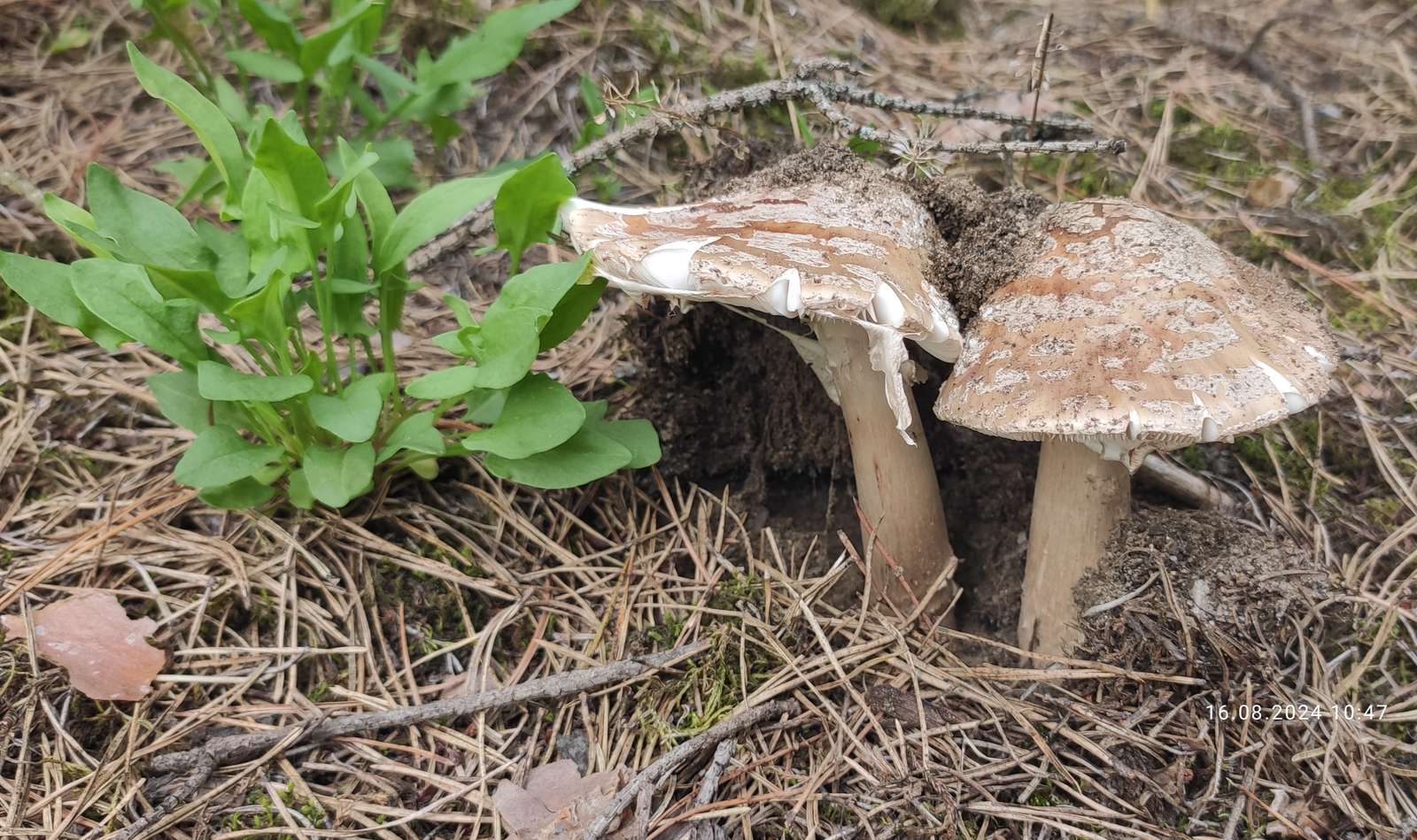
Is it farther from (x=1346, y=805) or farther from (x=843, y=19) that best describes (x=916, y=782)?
(x=843, y=19)

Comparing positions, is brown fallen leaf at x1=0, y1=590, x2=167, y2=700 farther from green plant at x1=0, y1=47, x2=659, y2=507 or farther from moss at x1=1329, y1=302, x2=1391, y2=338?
moss at x1=1329, y1=302, x2=1391, y2=338

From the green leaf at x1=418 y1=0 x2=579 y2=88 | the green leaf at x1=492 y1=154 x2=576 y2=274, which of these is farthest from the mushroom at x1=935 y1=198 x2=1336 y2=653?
the green leaf at x1=418 y1=0 x2=579 y2=88

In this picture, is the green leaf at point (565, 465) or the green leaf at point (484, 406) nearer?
the green leaf at point (565, 465)

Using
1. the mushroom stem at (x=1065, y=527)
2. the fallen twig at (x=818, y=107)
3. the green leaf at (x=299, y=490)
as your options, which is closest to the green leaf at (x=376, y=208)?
the fallen twig at (x=818, y=107)

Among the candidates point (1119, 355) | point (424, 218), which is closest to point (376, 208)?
point (424, 218)

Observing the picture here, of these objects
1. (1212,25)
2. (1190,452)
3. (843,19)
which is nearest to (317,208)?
(1190,452)

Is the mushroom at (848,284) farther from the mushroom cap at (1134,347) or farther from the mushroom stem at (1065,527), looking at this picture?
the mushroom stem at (1065,527)

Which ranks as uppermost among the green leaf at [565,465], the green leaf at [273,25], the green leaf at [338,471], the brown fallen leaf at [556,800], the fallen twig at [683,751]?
the green leaf at [273,25]
